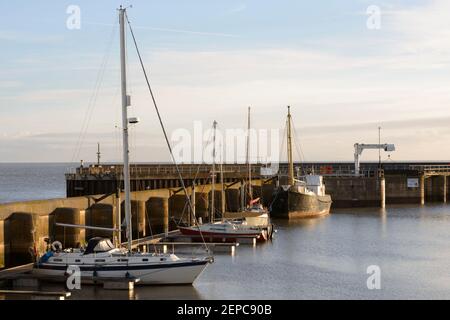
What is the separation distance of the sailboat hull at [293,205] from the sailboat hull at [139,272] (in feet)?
145

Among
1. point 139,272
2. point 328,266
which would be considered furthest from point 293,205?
point 139,272

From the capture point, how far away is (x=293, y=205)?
278ft

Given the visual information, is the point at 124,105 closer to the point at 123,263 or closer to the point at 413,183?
the point at 123,263

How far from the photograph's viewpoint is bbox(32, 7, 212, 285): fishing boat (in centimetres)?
4056

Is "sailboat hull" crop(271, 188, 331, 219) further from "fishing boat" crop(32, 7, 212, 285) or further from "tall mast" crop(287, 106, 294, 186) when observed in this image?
"fishing boat" crop(32, 7, 212, 285)

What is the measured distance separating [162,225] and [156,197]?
2.53 metres

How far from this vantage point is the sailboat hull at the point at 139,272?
40.5 m

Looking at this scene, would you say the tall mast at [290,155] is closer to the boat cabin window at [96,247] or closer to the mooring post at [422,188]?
the mooring post at [422,188]

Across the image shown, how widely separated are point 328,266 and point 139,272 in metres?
14.2

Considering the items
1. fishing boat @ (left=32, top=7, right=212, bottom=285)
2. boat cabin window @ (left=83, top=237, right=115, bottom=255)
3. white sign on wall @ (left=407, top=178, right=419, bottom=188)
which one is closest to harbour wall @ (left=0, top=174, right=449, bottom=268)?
white sign on wall @ (left=407, top=178, right=419, bottom=188)

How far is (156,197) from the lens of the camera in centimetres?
6812

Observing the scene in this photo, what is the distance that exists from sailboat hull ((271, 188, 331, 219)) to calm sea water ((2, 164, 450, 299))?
5882 millimetres
